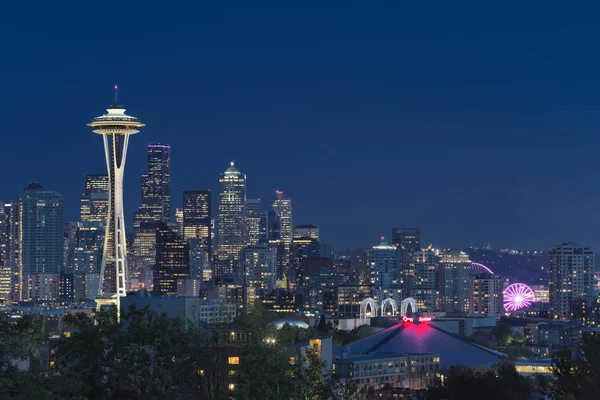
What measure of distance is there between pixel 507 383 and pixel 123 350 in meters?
41.2

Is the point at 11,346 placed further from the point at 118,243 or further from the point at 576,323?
the point at 576,323

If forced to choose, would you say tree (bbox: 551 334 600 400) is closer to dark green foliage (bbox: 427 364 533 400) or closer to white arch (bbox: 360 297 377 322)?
dark green foliage (bbox: 427 364 533 400)

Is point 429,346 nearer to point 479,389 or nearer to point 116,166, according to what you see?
point 116,166

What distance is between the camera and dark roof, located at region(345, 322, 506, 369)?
11881cm

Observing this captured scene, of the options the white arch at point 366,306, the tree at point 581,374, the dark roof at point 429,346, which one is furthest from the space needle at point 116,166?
the tree at point 581,374

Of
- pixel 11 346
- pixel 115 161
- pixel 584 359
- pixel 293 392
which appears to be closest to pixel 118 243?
pixel 115 161

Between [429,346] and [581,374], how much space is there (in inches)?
2840

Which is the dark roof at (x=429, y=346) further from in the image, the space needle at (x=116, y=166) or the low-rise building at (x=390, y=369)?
the space needle at (x=116, y=166)

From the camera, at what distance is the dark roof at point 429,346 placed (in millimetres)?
118812

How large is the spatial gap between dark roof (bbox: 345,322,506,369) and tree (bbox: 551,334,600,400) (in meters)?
56.2

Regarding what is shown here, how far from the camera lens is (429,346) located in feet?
414

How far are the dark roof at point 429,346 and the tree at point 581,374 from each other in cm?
5619

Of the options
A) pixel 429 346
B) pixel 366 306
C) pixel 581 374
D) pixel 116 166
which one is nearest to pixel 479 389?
pixel 581 374

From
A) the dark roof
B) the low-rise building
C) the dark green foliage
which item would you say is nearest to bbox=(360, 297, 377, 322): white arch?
the dark roof
